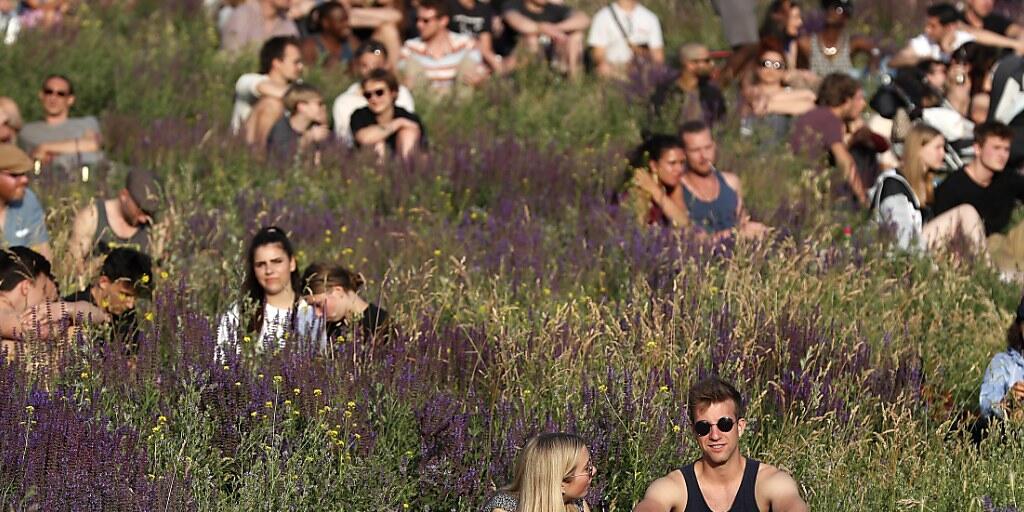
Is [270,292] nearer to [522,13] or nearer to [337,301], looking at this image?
[337,301]

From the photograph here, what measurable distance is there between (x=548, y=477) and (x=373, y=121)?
6.39 metres

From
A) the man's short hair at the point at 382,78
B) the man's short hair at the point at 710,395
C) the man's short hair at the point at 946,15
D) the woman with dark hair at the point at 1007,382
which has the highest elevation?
the man's short hair at the point at 382,78

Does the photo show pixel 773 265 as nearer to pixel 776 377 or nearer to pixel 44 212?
pixel 776 377

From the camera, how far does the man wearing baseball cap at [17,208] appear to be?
29.4ft

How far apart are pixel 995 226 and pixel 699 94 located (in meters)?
2.77

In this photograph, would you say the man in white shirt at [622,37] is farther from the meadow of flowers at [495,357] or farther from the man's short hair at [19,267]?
the man's short hair at [19,267]

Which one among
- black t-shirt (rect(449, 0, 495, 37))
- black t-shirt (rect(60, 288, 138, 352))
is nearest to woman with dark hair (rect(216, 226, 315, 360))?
black t-shirt (rect(60, 288, 138, 352))

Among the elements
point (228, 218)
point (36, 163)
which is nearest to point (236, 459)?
point (228, 218)

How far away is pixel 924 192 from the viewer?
36.1 feet

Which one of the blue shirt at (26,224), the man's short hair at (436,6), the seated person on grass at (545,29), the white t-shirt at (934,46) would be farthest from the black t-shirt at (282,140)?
the white t-shirt at (934,46)

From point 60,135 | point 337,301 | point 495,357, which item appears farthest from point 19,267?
point 60,135

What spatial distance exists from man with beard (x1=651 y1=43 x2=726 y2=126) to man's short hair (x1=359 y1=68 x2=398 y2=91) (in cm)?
202

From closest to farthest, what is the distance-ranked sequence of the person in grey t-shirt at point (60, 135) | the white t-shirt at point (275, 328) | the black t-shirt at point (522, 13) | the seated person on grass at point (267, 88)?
the white t-shirt at point (275, 328) → the person in grey t-shirt at point (60, 135) → the seated person on grass at point (267, 88) → the black t-shirt at point (522, 13)

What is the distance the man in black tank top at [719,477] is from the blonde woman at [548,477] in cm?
34
